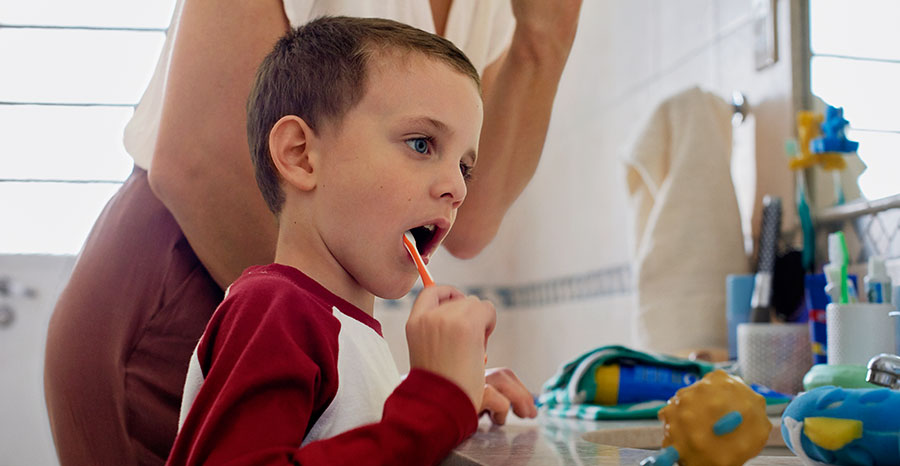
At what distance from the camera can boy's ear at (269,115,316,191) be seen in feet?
1.83

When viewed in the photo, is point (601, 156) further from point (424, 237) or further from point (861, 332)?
point (424, 237)

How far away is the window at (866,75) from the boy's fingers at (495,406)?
26.0 inches

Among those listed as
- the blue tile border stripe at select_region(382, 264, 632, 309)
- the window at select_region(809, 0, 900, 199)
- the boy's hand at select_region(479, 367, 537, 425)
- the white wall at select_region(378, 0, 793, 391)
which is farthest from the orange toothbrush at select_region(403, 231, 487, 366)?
the blue tile border stripe at select_region(382, 264, 632, 309)

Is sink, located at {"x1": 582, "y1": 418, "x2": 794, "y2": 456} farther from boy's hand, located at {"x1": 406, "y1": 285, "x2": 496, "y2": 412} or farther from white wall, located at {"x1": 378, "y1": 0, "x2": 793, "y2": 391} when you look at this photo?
white wall, located at {"x1": 378, "y1": 0, "x2": 793, "y2": 391}

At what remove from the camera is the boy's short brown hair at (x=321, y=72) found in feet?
1.83

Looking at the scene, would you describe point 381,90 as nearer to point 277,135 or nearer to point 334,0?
point 277,135

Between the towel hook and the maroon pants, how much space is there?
1.00 metres

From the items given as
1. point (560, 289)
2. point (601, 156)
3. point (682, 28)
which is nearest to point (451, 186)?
point (682, 28)

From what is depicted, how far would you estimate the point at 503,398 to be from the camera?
0.74 meters

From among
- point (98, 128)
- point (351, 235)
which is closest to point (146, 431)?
point (351, 235)

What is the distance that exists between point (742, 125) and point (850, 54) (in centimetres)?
24

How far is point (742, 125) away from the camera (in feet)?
4.61

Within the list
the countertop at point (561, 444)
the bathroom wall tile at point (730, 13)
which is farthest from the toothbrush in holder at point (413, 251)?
the bathroom wall tile at point (730, 13)

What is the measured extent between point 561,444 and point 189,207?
0.35 meters
